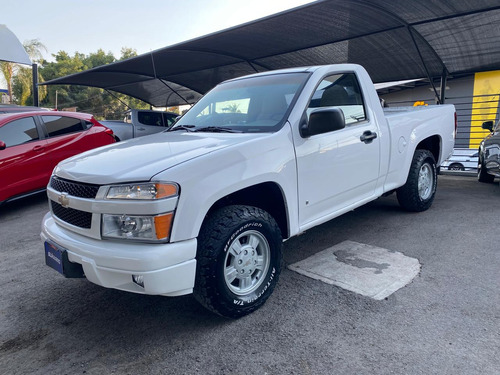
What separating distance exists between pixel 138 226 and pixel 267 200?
1.11m

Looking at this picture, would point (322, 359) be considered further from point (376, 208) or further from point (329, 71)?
point (376, 208)

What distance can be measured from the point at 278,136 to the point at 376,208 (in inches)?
122

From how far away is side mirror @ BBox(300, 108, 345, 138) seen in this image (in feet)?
9.45

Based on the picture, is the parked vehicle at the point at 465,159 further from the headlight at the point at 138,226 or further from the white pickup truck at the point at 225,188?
the headlight at the point at 138,226

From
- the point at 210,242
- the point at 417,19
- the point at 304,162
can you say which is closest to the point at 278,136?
the point at 304,162

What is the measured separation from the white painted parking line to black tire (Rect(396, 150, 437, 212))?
1301 mm

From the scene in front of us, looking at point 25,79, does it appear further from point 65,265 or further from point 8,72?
point 65,265

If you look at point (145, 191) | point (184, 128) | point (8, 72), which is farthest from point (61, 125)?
point (8, 72)

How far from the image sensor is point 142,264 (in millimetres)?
2102

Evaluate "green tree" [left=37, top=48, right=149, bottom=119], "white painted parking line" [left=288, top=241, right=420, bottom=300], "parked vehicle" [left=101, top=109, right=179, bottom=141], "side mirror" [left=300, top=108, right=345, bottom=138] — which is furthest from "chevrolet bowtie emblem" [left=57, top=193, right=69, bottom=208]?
"green tree" [left=37, top=48, right=149, bottom=119]

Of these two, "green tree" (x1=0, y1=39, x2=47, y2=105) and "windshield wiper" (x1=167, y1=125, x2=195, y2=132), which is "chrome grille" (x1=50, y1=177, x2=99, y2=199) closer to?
"windshield wiper" (x1=167, y1=125, x2=195, y2=132)

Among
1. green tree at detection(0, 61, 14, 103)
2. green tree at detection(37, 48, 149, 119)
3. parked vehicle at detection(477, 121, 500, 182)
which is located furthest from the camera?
green tree at detection(37, 48, 149, 119)

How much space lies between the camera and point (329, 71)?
3473mm

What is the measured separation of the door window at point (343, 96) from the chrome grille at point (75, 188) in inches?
74.3
